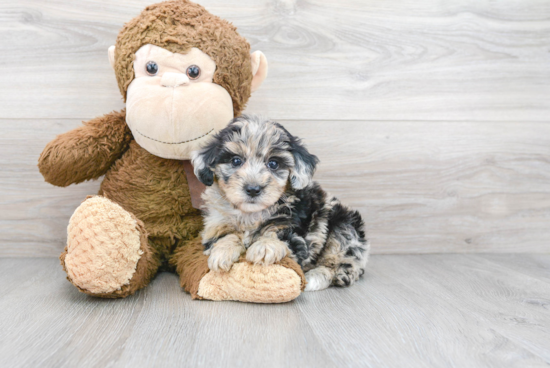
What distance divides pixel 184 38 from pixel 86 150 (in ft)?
2.12

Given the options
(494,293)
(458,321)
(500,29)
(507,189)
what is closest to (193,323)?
(458,321)

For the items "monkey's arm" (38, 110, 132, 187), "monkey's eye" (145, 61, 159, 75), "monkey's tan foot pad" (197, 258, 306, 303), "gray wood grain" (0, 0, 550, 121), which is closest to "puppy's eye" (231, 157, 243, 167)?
"monkey's tan foot pad" (197, 258, 306, 303)

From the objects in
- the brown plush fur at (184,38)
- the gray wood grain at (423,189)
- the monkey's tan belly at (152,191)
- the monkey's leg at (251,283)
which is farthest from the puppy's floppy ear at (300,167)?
the gray wood grain at (423,189)

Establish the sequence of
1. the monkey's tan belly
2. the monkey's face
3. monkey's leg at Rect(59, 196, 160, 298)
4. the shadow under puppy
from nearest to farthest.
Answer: monkey's leg at Rect(59, 196, 160, 298) < the shadow under puppy < the monkey's face < the monkey's tan belly

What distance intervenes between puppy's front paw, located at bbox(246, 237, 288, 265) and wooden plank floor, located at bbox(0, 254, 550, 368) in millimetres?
174

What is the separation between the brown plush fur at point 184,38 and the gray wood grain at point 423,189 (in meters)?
0.64

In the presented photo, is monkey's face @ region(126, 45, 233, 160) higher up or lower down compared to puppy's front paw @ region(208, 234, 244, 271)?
higher up

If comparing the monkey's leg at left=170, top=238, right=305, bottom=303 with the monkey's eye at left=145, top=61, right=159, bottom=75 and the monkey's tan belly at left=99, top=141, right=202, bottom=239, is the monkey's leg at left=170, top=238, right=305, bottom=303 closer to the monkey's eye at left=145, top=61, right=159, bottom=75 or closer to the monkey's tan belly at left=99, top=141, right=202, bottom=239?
the monkey's tan belly at left=99, top=141, right=202, bottom=239

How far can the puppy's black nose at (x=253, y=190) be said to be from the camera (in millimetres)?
1600

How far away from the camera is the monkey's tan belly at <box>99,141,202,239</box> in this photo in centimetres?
199

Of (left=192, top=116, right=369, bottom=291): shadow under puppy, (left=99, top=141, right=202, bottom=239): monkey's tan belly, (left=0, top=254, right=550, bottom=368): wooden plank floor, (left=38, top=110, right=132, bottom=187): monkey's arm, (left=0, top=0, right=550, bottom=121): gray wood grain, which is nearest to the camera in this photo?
(left=0, top=254, right=550, bottom=368): wooden plank floor

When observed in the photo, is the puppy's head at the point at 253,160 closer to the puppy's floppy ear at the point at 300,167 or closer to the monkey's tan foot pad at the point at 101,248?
the puppy's floppy ear at the point at 300,167

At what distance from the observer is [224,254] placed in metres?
1.64

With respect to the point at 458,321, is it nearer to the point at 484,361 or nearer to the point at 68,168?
the point at 484,361
